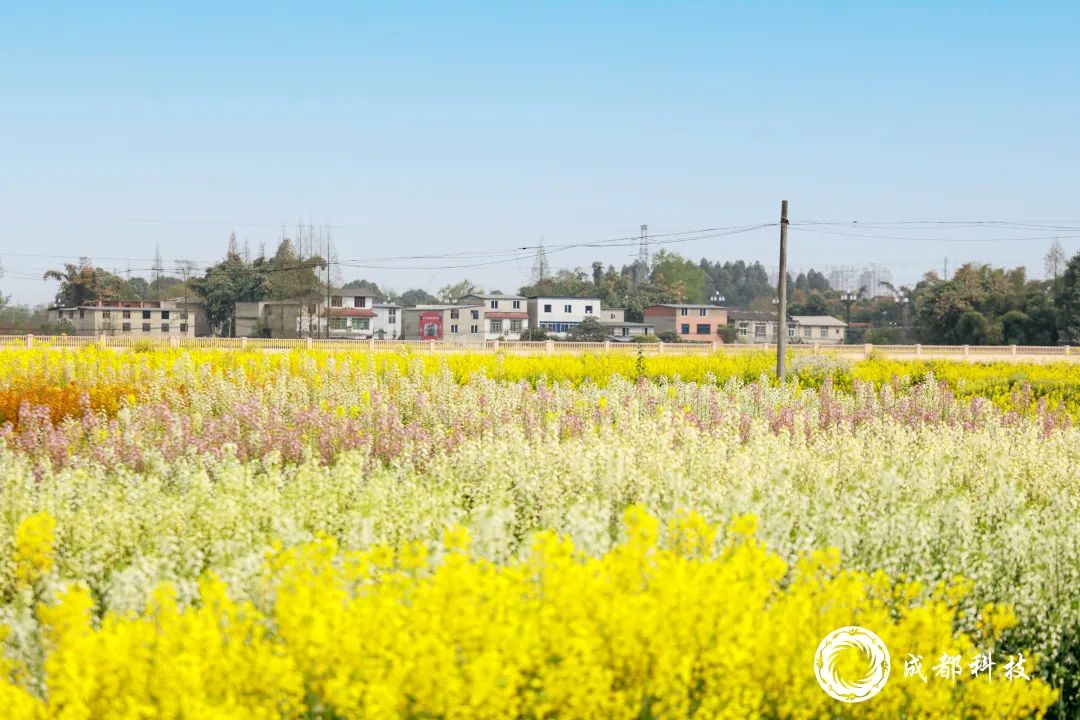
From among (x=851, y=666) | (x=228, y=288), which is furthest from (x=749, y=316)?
(x=851, y=666)

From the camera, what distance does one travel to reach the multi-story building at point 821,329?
348 ft

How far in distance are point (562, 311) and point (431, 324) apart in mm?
13278

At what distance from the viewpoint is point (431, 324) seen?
9875cm

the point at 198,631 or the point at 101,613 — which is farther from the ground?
the point at 198,631

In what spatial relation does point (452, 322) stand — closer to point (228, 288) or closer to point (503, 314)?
point (503, 314)

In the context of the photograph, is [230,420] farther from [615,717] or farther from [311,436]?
[615,717]

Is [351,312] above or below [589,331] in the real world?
above

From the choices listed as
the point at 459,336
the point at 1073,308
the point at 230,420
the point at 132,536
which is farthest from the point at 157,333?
the point at 132,536

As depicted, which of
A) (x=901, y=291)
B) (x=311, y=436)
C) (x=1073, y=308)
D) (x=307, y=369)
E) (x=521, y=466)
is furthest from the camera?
(x=901, y=291)

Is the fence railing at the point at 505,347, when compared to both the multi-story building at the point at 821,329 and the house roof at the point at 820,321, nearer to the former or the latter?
the house roof at the point at 820,321

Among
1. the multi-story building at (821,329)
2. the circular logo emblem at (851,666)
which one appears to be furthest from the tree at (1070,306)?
the circular logo emblem at (851,666)

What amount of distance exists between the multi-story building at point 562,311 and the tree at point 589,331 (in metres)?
3.63

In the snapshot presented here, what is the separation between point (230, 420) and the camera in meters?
12.2

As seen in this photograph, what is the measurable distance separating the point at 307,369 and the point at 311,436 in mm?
7703
